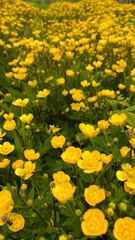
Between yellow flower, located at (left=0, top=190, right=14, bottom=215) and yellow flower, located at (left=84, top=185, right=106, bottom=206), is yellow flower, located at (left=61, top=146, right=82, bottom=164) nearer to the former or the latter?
yellow flower, located at (left=84, top=185, right=106, bottom=206)

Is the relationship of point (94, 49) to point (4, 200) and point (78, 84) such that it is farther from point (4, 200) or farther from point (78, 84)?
point (4, 200)

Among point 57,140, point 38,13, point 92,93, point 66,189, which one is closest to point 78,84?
point 92,93

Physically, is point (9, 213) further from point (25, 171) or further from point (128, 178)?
point (128, 178)

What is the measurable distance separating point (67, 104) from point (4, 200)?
1694mm

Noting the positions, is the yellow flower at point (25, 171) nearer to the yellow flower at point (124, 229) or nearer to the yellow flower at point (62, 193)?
the yellow flower at point (62, 193)

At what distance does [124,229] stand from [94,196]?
189 mm

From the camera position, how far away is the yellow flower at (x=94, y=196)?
0.93 meters

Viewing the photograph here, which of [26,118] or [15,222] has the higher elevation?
[26,118]

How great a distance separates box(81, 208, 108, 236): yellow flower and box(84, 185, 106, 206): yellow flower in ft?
0.21

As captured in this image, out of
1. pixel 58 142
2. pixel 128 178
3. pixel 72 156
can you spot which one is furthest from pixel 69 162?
pixel 128 178

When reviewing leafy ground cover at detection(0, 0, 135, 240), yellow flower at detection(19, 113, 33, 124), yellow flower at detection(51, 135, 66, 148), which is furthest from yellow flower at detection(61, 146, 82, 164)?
yellow flower at detection(19, 113, 33, 124)

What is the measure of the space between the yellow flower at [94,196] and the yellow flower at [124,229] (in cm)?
13

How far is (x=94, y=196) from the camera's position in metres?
0.95

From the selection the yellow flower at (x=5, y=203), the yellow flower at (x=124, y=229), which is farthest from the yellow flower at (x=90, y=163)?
the yellow flower at (x=5, y=203)
